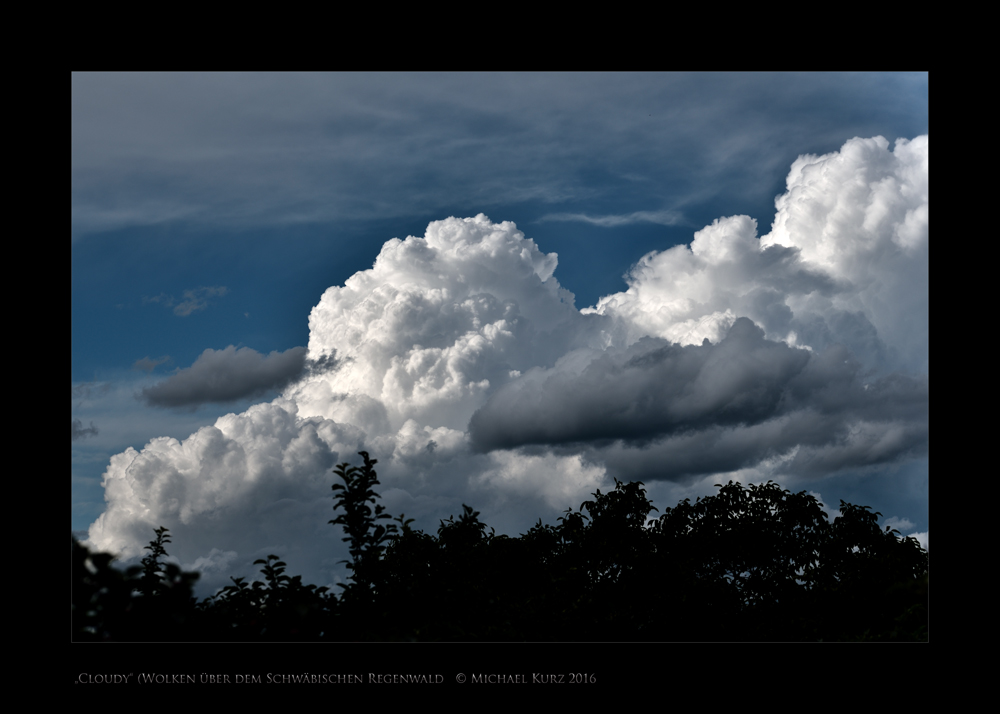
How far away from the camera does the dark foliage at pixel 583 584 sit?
520 centimetres

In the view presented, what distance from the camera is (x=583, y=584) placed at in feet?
31.0

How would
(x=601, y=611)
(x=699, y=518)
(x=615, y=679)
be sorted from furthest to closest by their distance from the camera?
(x=699, y=518) → (x=601, y=611) → (x=615, y=679)

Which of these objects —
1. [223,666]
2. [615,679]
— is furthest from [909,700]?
[223,666]

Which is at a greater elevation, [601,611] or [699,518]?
[699,518]

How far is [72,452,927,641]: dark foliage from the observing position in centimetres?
520
